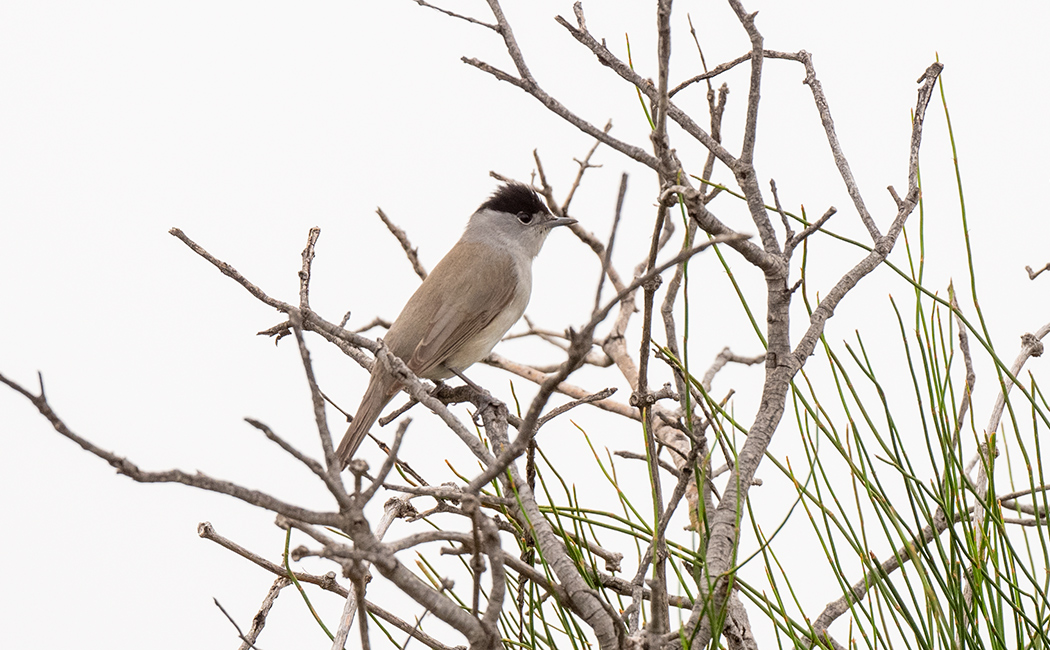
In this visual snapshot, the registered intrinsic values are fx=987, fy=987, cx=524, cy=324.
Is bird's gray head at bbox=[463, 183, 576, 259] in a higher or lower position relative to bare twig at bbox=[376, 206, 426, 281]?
higher

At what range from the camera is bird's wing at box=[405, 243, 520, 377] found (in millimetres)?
2955

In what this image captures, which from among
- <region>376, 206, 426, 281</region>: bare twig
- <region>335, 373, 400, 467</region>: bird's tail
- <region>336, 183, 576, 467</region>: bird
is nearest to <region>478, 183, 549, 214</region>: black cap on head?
<region>336, 183, 576, 467</region>: bird

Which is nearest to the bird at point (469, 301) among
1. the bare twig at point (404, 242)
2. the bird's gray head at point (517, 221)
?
the bird's gray head at point (517, 221)

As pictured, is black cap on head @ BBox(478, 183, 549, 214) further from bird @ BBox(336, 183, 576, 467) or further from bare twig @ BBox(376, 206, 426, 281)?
bare twig @ BBox(376, 206, 426, 281)

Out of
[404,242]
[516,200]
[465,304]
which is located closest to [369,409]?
[404,242]

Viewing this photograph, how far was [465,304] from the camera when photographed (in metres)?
3.09

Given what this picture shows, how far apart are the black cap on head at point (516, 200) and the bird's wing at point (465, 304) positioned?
0.23 metres

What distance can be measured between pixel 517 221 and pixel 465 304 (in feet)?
2.09

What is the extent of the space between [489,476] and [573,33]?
74cm

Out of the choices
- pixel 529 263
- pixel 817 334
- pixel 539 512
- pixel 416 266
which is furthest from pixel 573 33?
pixel 529 263

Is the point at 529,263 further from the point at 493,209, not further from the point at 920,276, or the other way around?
Result: the point at 920,276

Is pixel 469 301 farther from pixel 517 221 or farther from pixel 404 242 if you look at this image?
pixel 517 221

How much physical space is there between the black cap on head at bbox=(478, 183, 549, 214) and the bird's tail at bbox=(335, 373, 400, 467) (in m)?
1.17

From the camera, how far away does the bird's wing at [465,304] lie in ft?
9.70
